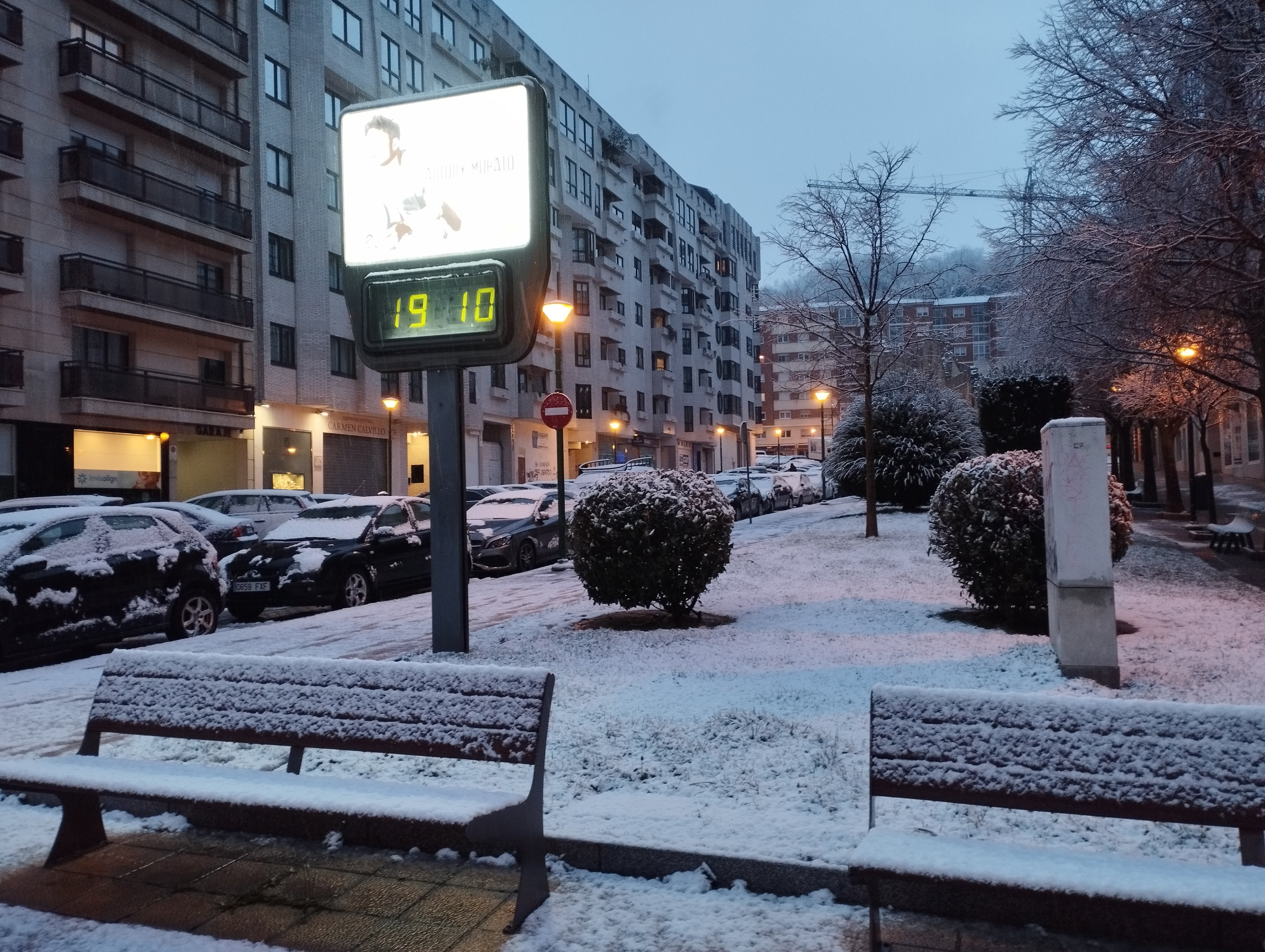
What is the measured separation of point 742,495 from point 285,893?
29082 millimetres

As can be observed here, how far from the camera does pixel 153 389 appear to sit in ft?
94.4

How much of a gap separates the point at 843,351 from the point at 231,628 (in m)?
14.0

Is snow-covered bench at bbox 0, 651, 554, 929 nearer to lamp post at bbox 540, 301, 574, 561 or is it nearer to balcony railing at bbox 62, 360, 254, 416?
lamp post at bbox 540, 301, 574, 561

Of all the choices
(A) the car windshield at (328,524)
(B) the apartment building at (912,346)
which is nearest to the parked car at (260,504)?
(A) the car windshield at (328,524)

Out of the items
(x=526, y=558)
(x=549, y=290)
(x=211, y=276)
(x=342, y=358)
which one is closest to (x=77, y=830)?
(x=526, y=558)

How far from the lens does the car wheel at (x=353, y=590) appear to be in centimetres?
1388

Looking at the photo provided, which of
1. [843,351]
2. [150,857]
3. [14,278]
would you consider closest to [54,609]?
[150,857]

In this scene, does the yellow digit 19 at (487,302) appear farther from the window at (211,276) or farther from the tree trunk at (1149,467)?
the tree trunk at (1149,467)

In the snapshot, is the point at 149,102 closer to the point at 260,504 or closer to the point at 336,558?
the point at 260,504

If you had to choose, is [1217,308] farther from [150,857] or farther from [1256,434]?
[1256,434]

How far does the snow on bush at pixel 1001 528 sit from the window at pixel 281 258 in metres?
28.2

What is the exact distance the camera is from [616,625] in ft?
33.5

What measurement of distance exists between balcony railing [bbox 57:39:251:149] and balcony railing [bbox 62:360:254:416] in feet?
24.0

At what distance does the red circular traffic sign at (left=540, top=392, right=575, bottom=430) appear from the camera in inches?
684
